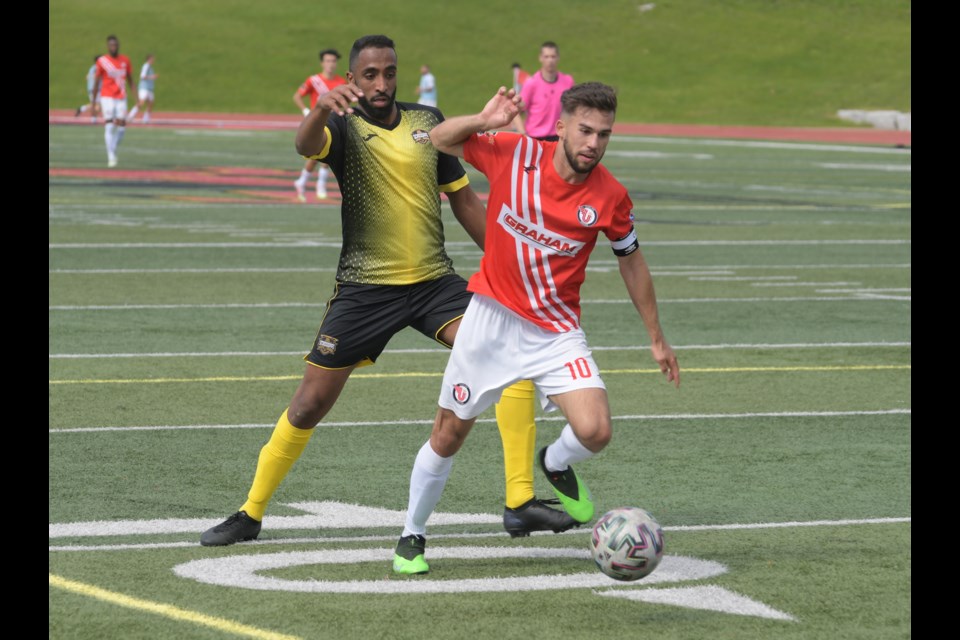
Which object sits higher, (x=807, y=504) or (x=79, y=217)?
(x=79, y=217)

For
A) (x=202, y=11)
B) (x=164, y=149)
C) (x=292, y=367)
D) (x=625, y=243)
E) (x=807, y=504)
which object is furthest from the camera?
(x=202, y=11)

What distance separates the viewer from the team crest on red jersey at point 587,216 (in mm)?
6770

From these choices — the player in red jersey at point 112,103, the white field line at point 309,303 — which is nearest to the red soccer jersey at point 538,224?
the white field line at point 309,303

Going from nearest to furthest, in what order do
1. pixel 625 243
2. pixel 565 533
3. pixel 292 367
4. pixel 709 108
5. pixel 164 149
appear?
1. pixel 625 243
2. pixel 565 533
3. pixel 292 367
4. pixel 164 149
5. pixel 709 108

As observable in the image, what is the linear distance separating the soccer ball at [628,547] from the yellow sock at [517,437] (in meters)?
0.92

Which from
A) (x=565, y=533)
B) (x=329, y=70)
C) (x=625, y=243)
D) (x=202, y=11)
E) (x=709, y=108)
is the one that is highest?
(x=202, y=11)

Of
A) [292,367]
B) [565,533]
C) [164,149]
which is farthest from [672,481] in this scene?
[164,149]

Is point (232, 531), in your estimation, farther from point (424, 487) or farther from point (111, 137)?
point (111, 137)

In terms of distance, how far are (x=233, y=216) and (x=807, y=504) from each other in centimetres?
1688

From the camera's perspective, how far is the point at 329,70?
24.8m

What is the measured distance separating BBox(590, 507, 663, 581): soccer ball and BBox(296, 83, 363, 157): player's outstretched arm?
1904 millimetres

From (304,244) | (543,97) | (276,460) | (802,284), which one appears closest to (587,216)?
(276,460)

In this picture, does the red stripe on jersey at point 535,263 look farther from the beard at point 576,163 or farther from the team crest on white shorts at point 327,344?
the team crest on white shorts at point 327,344
